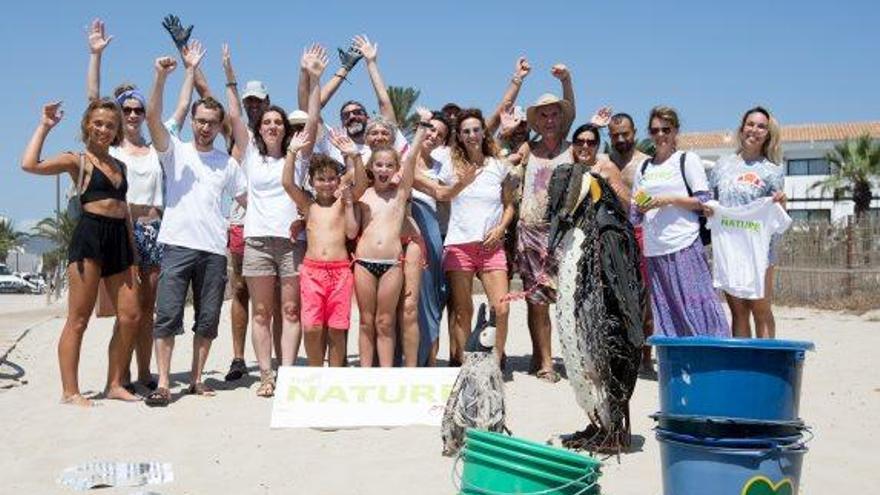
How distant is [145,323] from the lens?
291 inches

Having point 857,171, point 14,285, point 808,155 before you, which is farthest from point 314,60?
point 14,285

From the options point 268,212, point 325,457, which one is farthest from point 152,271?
point 325,457

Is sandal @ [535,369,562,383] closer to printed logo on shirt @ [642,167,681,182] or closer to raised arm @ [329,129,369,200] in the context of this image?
printed logo on shirt @ [642,167,681,182]

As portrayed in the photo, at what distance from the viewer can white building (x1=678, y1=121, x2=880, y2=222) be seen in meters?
47.8

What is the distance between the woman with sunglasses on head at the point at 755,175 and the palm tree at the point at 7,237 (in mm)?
78329

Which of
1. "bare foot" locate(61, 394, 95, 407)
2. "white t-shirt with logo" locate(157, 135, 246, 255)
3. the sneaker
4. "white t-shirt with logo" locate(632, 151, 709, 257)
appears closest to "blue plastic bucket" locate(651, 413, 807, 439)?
"white t-shirt with logo" locate(632, 151, 709, 257)

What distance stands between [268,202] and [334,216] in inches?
22.1

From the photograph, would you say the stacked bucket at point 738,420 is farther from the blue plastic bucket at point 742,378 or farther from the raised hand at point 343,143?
the raised hand at point 343,143

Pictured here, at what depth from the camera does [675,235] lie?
23.0 ft

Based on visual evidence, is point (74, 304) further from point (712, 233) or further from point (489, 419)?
point (712, 233)

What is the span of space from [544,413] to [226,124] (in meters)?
3.71

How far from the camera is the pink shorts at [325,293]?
688cm

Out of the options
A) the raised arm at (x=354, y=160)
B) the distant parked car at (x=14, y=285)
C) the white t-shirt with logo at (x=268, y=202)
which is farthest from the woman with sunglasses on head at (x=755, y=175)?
the distant parked car at (x=14, y=285)

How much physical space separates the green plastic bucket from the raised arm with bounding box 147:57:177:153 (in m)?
4.26
